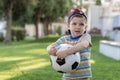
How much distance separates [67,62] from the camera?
4.09 meters

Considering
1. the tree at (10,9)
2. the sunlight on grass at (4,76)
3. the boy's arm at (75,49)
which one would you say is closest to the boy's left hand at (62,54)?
the boy's arm at (75,49)

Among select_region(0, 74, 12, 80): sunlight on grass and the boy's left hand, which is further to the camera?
select_region(0, 74, 12, 80): sunlight on grass

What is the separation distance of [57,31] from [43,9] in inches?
1553

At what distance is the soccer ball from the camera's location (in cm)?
402

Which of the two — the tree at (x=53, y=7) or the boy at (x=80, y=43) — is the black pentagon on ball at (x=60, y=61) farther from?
the tree at (x=53, y=7)

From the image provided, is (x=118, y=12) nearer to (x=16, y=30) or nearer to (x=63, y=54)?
(x=16, y=30)

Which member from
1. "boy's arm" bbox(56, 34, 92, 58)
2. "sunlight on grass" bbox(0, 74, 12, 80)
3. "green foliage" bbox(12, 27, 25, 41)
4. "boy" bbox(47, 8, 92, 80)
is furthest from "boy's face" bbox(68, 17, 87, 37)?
"green foliage" bbox(12, 27, 25, 41)

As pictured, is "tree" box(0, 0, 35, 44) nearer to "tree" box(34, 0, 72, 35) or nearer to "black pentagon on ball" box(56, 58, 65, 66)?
"tree" box(34, 0, 72, 35)

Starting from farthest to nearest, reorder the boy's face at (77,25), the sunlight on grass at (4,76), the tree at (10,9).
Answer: the tree at (10,9) → the sunlight on grass at (4,76) → the boy's face at (77,25)

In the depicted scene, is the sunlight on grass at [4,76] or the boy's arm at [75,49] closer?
the boy's arm at [75,49]

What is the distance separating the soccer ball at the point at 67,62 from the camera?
4016mm

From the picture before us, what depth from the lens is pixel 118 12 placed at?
3444 cm

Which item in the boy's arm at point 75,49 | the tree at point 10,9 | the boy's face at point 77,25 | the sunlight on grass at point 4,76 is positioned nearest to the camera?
the boy's arm at point 75,49

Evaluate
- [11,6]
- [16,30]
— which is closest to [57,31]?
[16,30]
